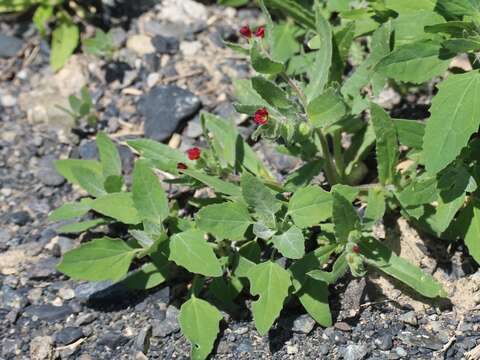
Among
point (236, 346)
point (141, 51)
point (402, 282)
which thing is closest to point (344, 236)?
point (402, 282)

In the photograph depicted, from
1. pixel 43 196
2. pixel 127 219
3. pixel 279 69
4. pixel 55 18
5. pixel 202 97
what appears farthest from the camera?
pixel 55 18

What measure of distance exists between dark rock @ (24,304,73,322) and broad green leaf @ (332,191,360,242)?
5.17ft

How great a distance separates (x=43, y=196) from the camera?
4.93m

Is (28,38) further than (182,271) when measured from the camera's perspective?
Yes

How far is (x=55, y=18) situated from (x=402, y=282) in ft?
11.1

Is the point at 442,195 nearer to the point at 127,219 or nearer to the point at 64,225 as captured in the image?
the point at 127,219

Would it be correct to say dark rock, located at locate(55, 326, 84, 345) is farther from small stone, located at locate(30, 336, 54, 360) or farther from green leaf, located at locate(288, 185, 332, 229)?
green leaf, located at locate(288, 185, 332, 229)

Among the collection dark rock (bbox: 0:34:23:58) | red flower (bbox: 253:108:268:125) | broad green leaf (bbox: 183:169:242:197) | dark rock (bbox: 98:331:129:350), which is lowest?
dark rock (bbox: 98:331:129:350)

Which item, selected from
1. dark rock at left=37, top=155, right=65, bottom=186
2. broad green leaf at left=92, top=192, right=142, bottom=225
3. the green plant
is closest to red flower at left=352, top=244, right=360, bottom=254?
the green plant

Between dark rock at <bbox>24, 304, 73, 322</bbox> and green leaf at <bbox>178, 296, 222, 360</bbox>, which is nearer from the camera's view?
green leaf at <bbox>178, 296, 222, 360</bbox>

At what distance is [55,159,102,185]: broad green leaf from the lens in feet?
15.2

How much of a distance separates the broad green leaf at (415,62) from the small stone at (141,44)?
2.29 metres

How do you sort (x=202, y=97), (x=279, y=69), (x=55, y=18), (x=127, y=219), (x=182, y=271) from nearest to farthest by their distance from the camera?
(x=279, y=69) < (x=127, y=219) < (x=182, y=271) < (x=202, y=97) < (x=55, y=18)

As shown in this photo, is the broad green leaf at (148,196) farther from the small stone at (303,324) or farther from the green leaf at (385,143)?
the green leaf at (385,143)
